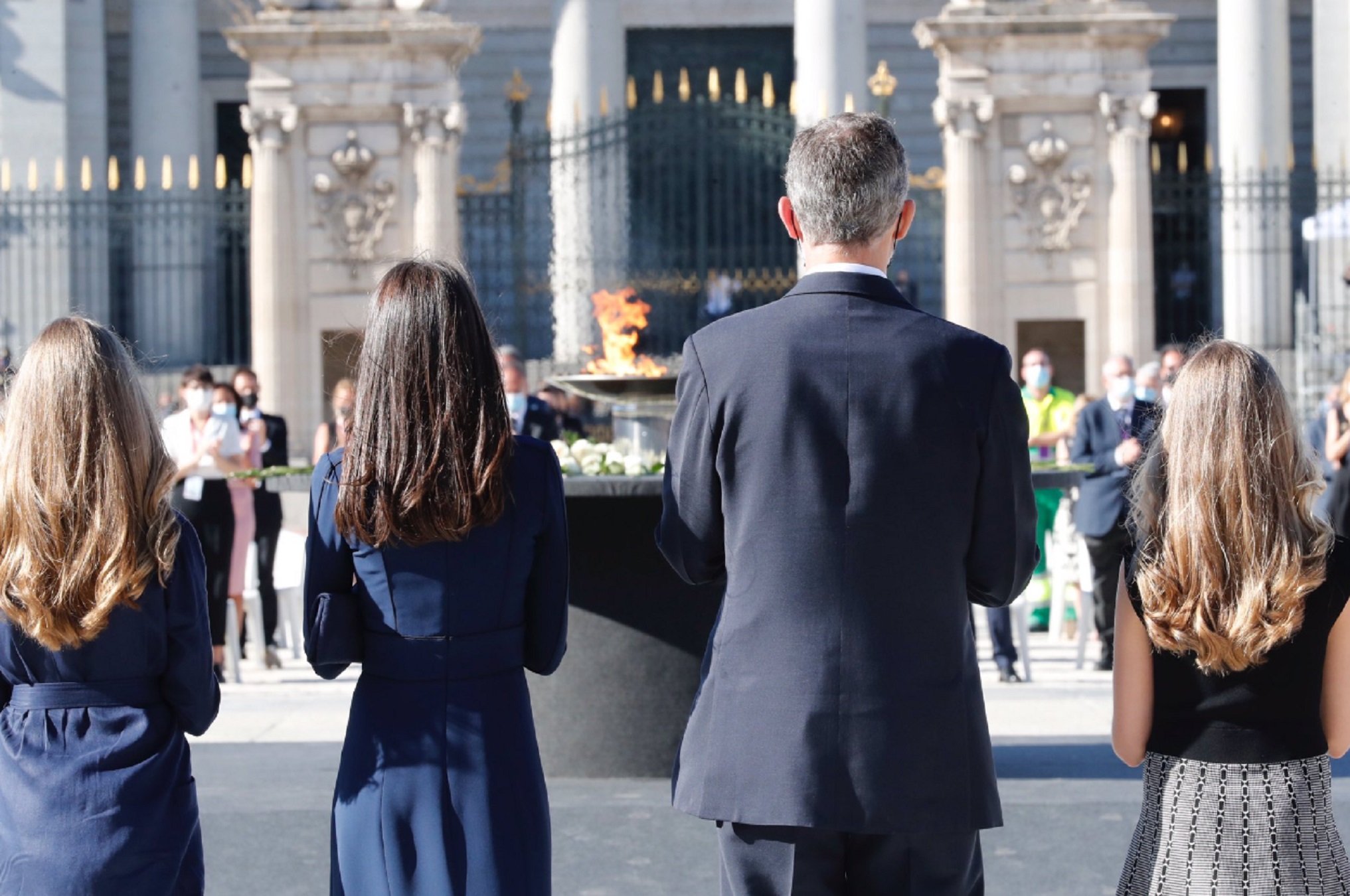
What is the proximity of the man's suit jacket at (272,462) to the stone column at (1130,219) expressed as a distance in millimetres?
7535

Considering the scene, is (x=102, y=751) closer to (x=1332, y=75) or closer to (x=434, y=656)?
(x=434, y=656)

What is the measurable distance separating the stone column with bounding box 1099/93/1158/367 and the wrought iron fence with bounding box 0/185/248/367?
299 inches

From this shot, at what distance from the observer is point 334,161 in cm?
1630

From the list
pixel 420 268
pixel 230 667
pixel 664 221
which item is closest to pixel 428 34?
pixel 664 221

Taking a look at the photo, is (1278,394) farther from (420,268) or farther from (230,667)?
(230,667)

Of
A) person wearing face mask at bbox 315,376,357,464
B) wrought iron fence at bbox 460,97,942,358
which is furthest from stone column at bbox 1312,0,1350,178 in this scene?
person wearing face mask at bbox 315,376,357,464

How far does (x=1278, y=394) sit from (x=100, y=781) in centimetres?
238

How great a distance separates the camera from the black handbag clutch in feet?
12.2

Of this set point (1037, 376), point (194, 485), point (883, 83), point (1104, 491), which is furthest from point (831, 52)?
point (194, 485)

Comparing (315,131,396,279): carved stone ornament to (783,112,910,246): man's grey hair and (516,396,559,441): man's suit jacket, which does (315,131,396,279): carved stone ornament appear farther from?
(783,112,910,246): man's grey hair

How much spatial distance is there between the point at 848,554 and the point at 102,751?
154 cm

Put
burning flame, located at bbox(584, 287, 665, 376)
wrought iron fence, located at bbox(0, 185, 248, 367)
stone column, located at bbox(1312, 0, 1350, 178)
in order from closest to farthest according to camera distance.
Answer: burning flame, located at bbox(584, 287, 665, 376), wrought iron fence, located at bbox(0, 185, 248, 367), stone column, located at bbox(1312, 0, 1350, 178)

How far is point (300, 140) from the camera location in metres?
16.4

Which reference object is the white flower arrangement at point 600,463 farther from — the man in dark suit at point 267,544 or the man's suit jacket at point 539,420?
the man in dark suit at point 267,544
